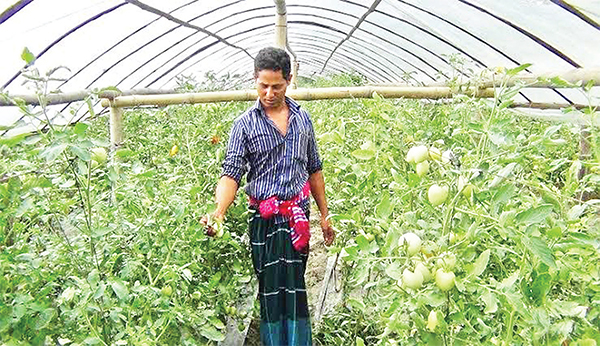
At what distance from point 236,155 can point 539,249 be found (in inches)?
58.6

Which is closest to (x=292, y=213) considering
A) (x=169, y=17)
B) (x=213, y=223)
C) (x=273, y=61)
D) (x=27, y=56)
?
(x=213, y=223)

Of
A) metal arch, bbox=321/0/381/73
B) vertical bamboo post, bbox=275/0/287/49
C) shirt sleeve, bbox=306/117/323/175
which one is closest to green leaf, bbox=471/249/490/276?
shirt sleeve, bbox=306/117/323/175

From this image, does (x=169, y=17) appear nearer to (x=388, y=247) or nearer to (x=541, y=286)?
(x=388, y=247)

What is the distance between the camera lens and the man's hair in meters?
2.06

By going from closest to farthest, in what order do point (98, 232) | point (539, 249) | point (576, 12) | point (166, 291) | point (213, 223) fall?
point (539, 249) < point (98, 232) < point (166, 291) < point (213, 223) < point (576, 12)

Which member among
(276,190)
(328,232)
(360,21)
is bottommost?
(328,232)

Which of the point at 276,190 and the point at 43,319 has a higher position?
the point at 276,190

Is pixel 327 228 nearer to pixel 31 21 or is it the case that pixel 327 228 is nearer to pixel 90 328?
pixel 90 328

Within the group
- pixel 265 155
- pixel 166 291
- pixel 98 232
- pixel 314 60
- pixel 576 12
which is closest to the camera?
pixel 98 232

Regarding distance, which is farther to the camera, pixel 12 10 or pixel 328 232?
pixel 12 10

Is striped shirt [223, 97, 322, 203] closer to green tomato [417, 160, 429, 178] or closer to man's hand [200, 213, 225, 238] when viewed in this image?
man's hand [200, 213, 225, 238]

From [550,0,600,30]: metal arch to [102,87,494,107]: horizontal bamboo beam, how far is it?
101 cm

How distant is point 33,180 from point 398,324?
76 centimetres

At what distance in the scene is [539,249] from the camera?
79 centimetres
